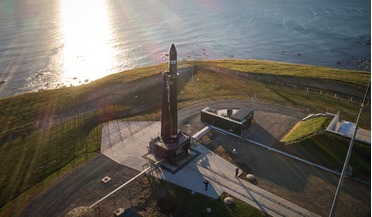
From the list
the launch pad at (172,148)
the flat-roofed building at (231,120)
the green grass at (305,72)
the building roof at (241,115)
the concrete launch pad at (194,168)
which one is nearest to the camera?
the concrete launch pad at (194,168)

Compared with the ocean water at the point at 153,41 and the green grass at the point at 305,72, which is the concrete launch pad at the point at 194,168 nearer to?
the green grass at the point at 305,72

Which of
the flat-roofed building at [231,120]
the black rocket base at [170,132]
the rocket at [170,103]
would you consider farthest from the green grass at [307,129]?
the rocket at [170,103]

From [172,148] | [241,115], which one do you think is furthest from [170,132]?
[241,115]

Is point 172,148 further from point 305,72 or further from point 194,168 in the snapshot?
point 305,72

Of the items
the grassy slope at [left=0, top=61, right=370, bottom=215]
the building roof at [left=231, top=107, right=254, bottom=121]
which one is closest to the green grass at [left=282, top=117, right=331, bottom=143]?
the building roof at [left=231, top=107, right=254, bottom=121]

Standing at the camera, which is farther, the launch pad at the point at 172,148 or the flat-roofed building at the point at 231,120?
the flat-roofed building at the point at 231,120

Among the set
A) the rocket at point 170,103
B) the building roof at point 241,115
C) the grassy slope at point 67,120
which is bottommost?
the grassy slope at point 67,120
